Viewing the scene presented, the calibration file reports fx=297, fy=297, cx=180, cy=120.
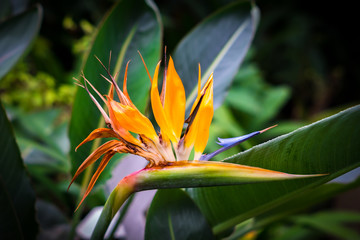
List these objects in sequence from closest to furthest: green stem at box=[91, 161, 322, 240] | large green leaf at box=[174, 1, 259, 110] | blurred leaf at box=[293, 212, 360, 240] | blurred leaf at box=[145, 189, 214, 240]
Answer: green stem at box=[91, 161, 322, 240] → blurred leaf at box=[145, 189, 214, 240] → large green leaf at box=[174, 1, 259, 110] → blurred leaf at box=[293, 212, 360, 240]

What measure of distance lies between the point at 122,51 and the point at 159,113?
0.72 feet

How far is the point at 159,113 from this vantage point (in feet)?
0.81

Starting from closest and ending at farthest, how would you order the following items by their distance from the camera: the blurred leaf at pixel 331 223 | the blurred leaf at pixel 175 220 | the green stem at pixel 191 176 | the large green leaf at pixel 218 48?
1. the green stem at pixel 191 176
2. the blurred leaf at pixel 175 220
3. the large green leaf at pixel 218 48
4. the blurred leaf at pixel 331 223

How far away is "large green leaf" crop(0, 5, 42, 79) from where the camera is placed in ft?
1.75

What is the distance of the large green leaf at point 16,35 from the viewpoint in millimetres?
533

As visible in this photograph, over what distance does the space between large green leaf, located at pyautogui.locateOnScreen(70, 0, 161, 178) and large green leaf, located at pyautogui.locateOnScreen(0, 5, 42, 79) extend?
193 millimetres

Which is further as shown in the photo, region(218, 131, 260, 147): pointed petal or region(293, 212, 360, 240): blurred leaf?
region(293, 212, 360, 240): blurred leaf

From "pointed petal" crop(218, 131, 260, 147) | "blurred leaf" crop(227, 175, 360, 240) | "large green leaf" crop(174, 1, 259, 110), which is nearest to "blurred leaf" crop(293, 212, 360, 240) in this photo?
"blurred leaf" crop(227, 175, 360, 240)

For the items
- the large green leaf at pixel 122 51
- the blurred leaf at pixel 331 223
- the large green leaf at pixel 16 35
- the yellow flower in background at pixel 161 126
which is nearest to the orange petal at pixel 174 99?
the yellow flower in background at pixel 161 126

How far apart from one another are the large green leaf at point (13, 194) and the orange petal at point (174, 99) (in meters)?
→ 0.23

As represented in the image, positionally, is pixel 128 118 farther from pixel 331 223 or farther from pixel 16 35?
pixel 331 223

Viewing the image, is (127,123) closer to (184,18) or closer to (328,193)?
(328,193)

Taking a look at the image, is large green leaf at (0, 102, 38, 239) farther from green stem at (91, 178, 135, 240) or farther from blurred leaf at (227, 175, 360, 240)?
blurred leaf at (227, 175, 360, 240)

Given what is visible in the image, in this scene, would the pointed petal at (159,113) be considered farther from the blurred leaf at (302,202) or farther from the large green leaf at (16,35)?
the large green leaf at (16,35)
